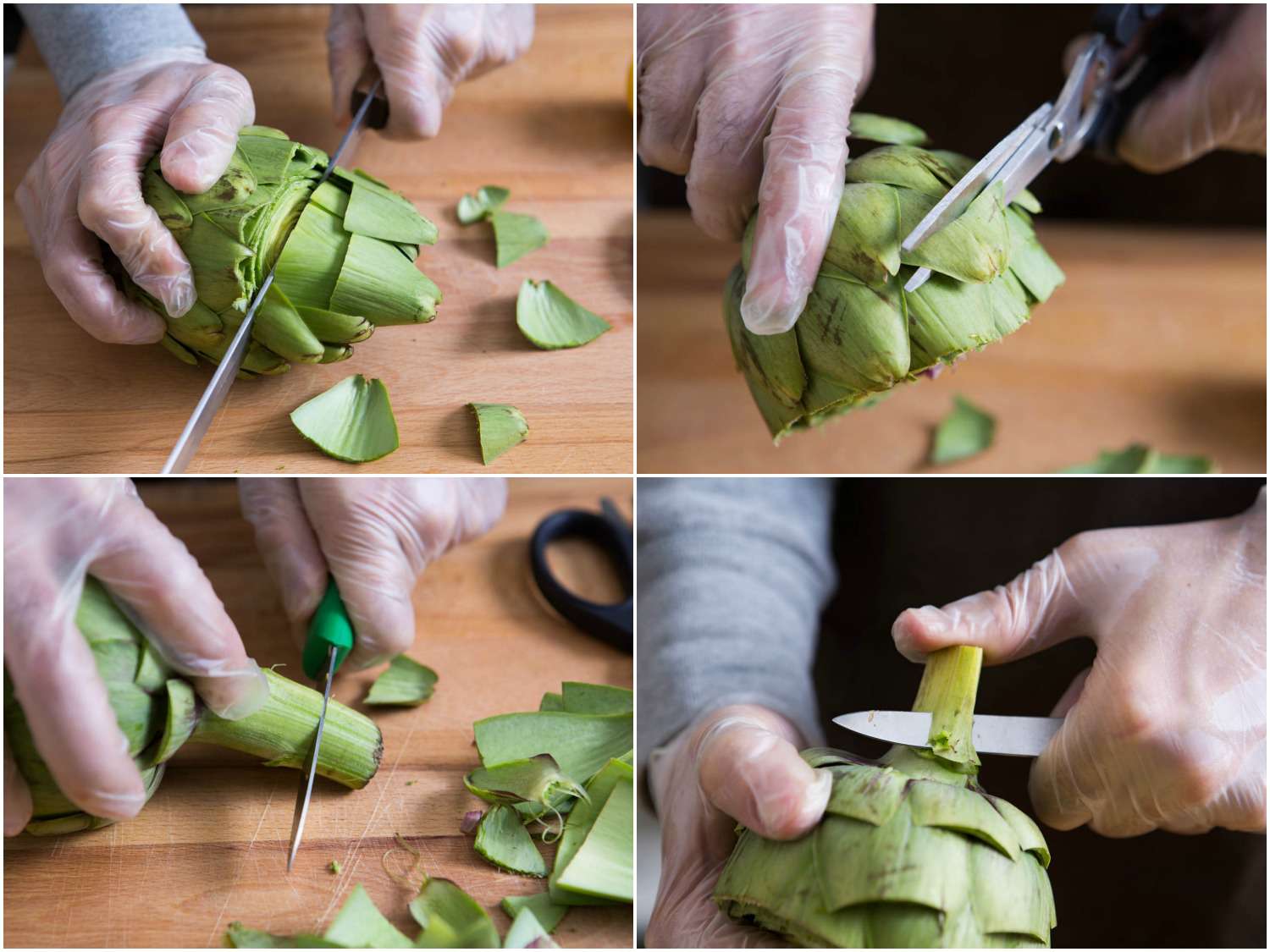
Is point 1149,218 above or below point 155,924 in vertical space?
above

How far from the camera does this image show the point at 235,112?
0.86m

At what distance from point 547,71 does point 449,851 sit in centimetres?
93

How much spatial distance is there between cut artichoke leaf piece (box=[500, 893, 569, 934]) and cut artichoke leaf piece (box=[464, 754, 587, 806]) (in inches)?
2.7

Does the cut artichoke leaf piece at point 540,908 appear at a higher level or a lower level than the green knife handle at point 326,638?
lower

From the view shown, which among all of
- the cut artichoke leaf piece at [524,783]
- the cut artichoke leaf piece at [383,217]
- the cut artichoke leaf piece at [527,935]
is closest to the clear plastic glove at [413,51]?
the cut artichoke leaf piece at [383,217]

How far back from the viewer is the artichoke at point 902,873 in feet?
1.88

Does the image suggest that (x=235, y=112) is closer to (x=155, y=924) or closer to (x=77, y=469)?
(x=77, y=469)

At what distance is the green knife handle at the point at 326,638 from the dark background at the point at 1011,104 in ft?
2.38

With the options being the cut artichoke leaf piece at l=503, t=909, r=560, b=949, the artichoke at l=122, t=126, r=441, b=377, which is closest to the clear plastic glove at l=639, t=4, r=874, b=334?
the artichoke at l=122, t=126, r=441, b=377

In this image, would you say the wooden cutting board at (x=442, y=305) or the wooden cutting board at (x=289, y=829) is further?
the wooden cutting board at (x=442, y=305)

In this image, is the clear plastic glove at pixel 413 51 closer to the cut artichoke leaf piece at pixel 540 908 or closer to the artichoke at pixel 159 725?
the artichoke at pixel 159 725

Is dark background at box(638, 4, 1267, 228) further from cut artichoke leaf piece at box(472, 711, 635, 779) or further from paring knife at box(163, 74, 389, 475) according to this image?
cut artichoke leaf piece at box(472, 711, 635, 779)

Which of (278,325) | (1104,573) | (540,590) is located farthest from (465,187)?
(1104,573)

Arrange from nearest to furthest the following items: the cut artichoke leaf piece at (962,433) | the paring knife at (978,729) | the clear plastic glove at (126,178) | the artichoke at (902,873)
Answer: the artichoke at (902,873)
the paring knife at (978,729)
the clear plastic glove at (126,178)
the cut artichoke leaf piece at (962,433)
